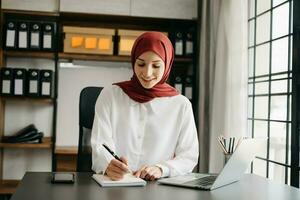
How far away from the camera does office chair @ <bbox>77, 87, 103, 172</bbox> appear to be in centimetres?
206

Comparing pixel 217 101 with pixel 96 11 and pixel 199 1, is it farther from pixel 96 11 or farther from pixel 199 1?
pixel 96 11

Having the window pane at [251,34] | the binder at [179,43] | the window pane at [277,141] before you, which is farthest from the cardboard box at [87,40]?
the window pane at [277,141]

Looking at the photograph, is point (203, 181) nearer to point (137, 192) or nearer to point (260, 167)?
point (137, 192)

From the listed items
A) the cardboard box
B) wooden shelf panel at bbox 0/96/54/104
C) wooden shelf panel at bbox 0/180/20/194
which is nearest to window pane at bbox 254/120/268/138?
the cardboard box

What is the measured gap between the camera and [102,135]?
5.55ft

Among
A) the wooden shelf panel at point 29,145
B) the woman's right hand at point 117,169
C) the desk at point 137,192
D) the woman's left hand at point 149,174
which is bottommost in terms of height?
the wooden shelf panel at point 29,145

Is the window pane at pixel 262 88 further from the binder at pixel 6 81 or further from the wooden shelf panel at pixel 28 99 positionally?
the binder at pixel 6 81

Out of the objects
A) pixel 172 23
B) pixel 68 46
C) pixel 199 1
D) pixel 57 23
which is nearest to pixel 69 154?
pixel 68 46

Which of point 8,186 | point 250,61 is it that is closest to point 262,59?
point 250,61

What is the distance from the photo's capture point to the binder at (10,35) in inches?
132

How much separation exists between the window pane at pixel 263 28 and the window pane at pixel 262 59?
6 cm

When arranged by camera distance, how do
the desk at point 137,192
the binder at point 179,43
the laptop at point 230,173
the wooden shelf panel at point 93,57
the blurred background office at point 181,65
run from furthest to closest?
the binder at point 179,43 < the wooden shelf panel at point 93,57 < the blurred background office at point 181,65 < the laptop at point 230,173 < the desk at point 137,192

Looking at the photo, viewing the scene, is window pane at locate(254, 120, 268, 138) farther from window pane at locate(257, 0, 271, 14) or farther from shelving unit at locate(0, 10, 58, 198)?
shelving unit at locate(0, 10, 58, 198)

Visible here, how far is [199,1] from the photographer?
3.65 metres
